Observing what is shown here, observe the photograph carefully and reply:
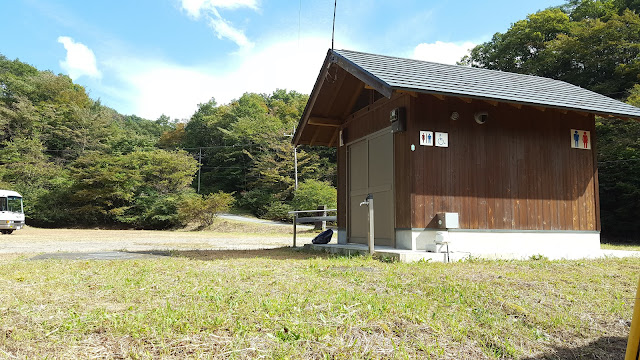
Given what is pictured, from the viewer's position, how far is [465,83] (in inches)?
293

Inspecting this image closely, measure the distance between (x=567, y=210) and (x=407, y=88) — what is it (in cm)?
431

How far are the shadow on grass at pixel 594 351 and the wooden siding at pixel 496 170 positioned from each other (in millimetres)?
3811

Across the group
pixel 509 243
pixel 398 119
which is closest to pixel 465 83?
pixel 398 119

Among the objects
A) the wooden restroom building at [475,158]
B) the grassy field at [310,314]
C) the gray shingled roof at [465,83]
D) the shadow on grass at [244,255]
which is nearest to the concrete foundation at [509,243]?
the wooden restroom building at [475,158]

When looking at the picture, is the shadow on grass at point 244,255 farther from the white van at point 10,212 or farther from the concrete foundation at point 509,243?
the white van at point 10,212

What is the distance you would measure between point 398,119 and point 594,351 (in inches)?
189

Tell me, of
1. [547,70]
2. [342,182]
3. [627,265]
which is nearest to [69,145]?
[342,182]

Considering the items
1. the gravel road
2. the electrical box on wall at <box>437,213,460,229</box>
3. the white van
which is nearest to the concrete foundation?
the electrical box on wall at <box>437,213,460,229</box>

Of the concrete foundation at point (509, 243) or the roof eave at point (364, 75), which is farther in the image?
the concrete foundation at point (509, 243)

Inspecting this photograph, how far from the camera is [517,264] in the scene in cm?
636

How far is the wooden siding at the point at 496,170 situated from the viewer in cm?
716

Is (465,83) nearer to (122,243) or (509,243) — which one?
(509,243)

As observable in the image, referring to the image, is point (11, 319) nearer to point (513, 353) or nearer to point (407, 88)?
point (513, 353)

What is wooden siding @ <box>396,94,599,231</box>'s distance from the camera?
716 cm
